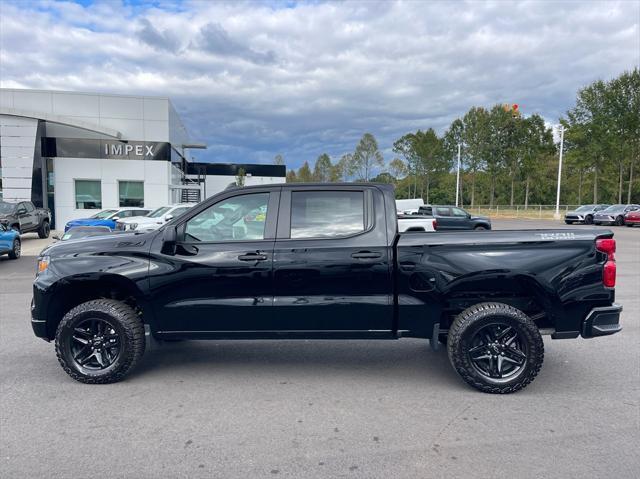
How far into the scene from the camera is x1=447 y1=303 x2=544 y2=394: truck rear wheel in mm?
3846

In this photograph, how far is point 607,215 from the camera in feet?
102

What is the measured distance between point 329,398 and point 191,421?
1.16 metres

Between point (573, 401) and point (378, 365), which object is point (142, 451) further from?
point (573, 401)

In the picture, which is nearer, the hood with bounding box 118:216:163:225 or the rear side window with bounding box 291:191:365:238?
the rear side window with bounding box 291:191:365:238

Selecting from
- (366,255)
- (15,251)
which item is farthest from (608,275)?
(15,251)

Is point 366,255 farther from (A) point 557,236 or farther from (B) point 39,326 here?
(B) point 39,326

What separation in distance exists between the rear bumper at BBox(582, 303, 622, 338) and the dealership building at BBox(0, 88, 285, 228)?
25032 mm

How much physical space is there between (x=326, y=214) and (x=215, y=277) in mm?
1174

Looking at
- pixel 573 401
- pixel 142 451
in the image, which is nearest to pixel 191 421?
pixel 142 451

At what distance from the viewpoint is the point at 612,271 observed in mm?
3891

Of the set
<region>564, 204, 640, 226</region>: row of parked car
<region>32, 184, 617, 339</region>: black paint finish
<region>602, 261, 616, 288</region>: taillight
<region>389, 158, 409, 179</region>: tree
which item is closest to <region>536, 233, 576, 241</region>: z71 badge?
<region>32, 184, 617, 339</region>: black paint finish

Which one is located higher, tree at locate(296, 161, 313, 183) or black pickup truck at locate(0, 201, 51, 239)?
tree at locate(296, 161, 313, 183)

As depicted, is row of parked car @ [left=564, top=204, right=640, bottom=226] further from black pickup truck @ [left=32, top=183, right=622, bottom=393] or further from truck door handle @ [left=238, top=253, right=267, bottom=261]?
truck door handle @ [left=238, top=253, right=267, bottom=261]

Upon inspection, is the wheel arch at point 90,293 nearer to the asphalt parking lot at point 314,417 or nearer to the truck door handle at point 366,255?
the asphalt parking lot at point 314,417
